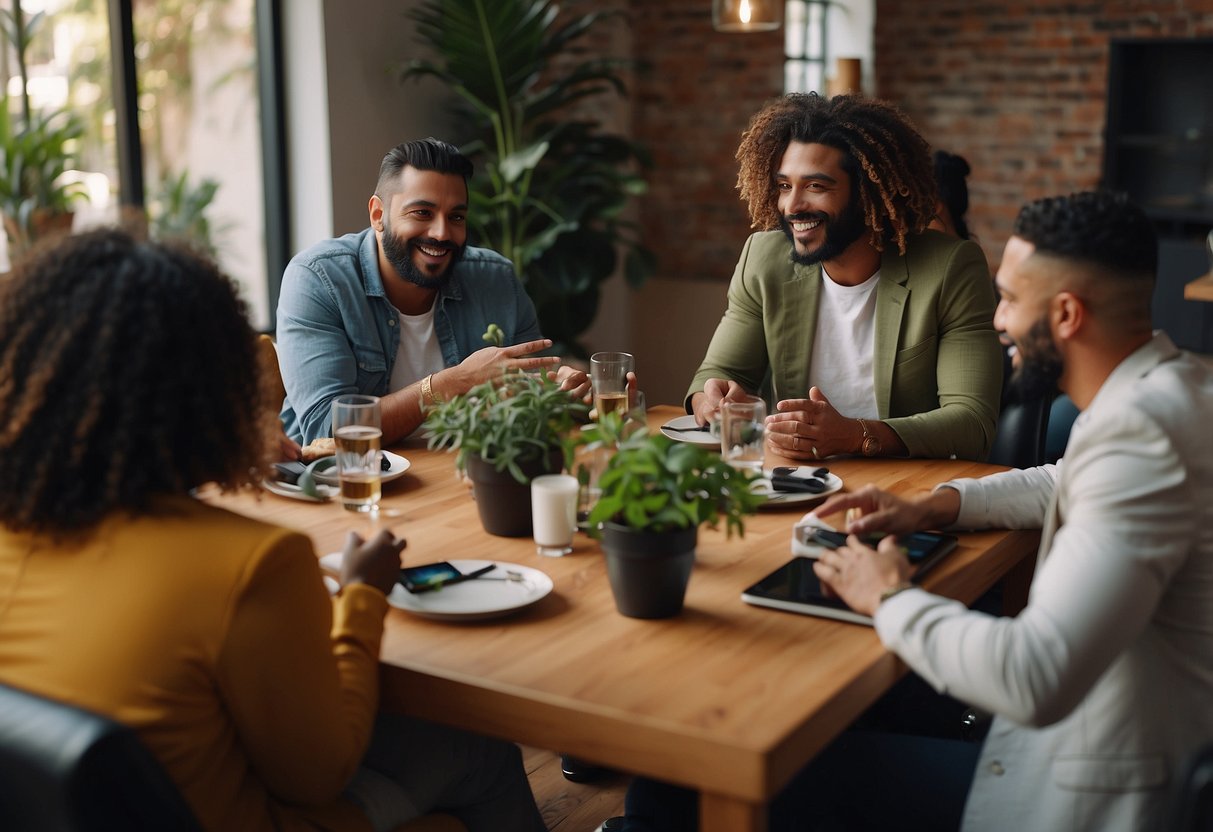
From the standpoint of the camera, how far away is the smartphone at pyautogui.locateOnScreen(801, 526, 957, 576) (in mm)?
1623

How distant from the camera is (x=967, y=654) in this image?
1233 mm

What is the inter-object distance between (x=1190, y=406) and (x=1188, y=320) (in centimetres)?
537

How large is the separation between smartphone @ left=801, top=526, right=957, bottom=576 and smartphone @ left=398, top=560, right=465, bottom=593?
47cm

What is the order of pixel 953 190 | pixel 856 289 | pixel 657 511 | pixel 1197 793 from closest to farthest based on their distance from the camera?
pixel 1197 793, pixel 657 511, pixel 856 289, pixel 953 190

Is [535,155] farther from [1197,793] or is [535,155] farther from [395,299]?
[1197,793]

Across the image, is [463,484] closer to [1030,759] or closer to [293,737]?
[293,737]

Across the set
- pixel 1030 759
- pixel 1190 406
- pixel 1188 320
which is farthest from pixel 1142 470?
pixel 1188 320

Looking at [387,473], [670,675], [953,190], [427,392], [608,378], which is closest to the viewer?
[670,675]

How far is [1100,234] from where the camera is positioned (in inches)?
52.7

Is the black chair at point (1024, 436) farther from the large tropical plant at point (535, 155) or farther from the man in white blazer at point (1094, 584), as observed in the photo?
the large tropical plant at point (535, 155)

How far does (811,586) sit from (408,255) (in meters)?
1.36

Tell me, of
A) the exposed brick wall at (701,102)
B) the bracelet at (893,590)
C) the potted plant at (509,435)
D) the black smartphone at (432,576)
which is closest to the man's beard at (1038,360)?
the bracelet at (893,590)

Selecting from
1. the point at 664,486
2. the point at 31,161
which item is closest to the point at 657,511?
the point at 664,486

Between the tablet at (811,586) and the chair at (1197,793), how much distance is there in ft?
1.38
